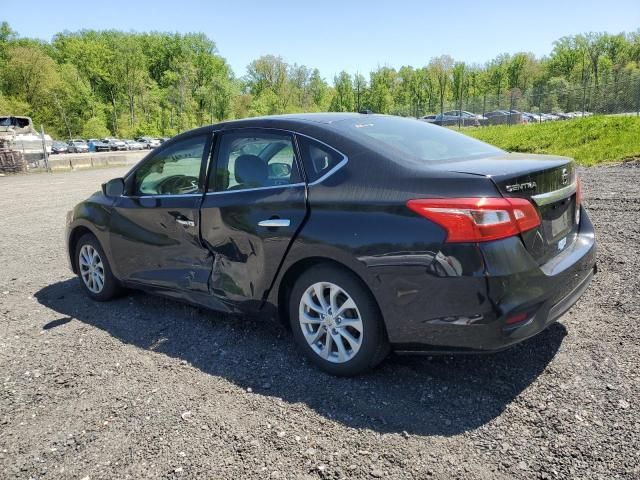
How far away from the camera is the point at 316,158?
124 inches

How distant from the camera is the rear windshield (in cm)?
306

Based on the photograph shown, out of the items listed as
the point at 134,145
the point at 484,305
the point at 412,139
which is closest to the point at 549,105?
the point at 412,139

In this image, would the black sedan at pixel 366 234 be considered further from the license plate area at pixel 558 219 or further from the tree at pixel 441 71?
the tree at pixel 441 71

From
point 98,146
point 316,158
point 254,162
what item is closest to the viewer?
point 316,158

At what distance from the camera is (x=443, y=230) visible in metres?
2.54

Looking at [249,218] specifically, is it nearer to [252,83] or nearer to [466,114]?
[466,114]

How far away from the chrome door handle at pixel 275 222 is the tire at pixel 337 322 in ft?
1.07

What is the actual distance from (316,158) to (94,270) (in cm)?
284

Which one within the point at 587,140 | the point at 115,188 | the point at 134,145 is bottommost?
the point at 134,145

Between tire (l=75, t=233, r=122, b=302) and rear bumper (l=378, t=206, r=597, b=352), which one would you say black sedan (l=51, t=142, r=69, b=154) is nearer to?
tire (l=75, t=233, r=122, b=302)

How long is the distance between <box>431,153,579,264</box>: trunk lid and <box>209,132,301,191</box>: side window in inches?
39.5

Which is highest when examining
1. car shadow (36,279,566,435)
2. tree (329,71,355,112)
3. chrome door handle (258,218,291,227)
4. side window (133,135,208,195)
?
tree (329,71,355,112)

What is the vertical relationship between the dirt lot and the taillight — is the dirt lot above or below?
below

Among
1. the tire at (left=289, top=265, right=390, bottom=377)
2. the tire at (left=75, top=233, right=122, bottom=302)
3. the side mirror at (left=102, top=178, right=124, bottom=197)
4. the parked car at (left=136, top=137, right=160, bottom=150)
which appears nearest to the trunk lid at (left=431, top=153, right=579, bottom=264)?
the tire at (left=289, top=265, right=390, bottom=377)
